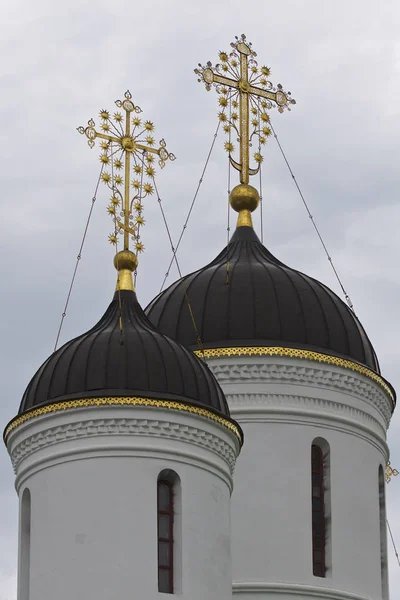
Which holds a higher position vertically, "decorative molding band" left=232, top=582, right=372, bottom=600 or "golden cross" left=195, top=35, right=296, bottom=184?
"golden cross" left=195, top=35, right=296, bottom=184

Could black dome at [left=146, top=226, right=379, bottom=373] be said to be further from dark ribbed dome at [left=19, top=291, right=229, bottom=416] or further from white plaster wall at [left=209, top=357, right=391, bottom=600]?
dark ribbed dome at [left=19, top=291, right=229, bottom=416]

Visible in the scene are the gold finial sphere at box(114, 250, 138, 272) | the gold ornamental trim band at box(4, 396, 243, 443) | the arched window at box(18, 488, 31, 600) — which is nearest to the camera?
the gold ornamental trim band at box(4, 396, 243, 443)

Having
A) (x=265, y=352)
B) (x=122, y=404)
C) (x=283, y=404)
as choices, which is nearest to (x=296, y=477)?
(x=283, y=404)

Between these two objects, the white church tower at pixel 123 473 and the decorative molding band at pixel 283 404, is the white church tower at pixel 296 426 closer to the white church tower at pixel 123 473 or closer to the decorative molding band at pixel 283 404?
the decorative molding band at pixel 283 404

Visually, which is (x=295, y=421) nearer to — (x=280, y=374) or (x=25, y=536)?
(x=280, y=374)

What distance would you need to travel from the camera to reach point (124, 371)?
2438 cm

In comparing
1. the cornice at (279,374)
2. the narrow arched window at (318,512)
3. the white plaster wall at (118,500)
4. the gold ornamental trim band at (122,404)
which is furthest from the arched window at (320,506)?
the gold ornamental trim band at (122,404)

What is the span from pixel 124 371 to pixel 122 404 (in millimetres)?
470

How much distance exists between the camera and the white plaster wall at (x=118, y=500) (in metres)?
23.6

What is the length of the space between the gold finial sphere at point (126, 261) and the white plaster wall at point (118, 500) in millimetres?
2708

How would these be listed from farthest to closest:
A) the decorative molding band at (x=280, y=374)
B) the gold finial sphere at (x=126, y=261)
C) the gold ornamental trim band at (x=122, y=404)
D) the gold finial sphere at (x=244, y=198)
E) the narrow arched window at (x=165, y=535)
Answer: the gold finial sphere at (x=244, y=198) < the decorative molding band at (x=280, y=374) < the gold finial sphere at (x=126, y=261) < the gold ornamental trim band at (x=122, y=404) < the narrow arched window at (x=165, y=535)

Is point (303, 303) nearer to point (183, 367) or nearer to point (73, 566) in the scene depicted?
point (183, 367)

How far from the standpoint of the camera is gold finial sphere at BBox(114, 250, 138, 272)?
86.6 ft

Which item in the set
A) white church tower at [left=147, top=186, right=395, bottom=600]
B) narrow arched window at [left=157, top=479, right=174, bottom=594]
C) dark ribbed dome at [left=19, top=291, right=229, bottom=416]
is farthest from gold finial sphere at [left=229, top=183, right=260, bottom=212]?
narrow arched window at [left=157, top=479, right=174, bottom=594]
